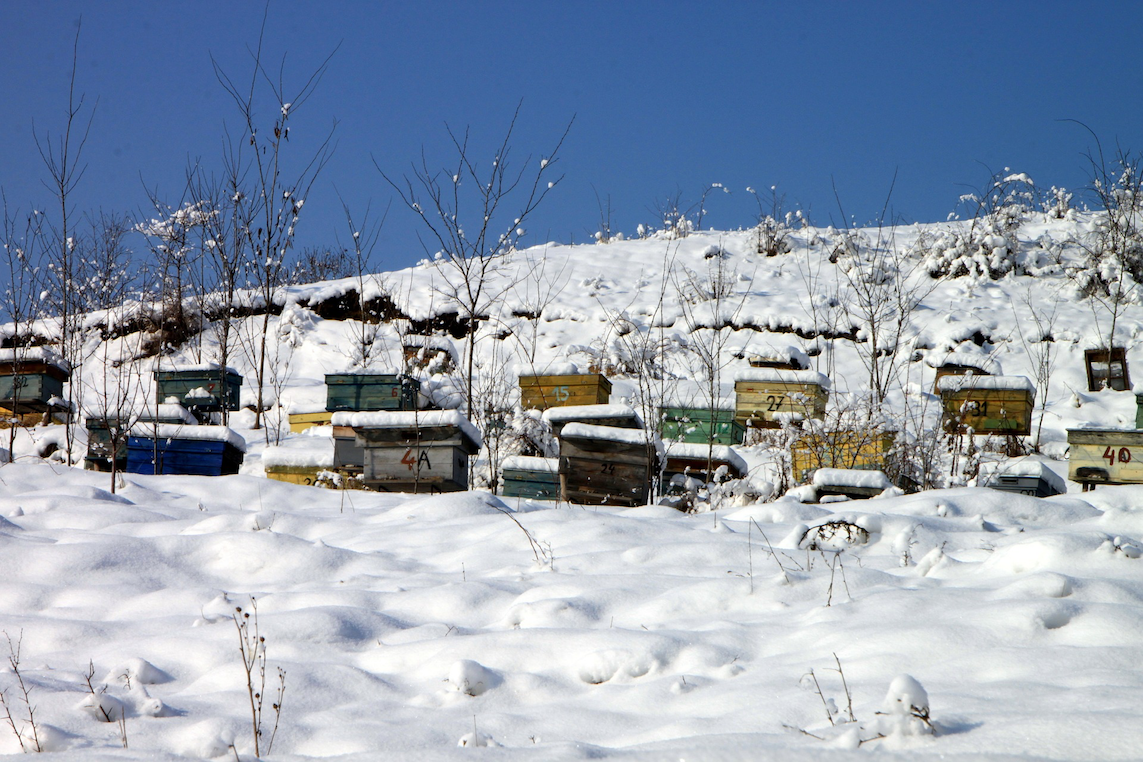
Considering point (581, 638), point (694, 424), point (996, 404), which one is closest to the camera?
point (581, 638)

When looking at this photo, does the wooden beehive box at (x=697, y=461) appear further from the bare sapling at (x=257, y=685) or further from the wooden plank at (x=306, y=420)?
the wooden plank at (x=306, y=420)

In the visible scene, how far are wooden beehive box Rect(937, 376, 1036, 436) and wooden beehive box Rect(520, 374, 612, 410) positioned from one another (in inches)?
179

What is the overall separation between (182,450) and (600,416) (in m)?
4.18

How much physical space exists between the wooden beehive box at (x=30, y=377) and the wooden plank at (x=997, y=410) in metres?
11.8

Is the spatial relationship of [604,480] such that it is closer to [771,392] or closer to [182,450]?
[182,450]

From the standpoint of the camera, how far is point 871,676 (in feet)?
8.99

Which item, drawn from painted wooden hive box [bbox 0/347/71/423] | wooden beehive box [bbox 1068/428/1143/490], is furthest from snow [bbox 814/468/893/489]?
painted wooden hive box [bbox 0/347/71/423]

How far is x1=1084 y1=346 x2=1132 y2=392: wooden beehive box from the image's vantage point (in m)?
15.4

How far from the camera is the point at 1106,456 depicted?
29.2ft

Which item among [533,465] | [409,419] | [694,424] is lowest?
[533,465]

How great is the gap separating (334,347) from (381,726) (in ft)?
57.5

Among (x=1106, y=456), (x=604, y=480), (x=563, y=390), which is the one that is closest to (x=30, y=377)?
(x=563, y=390)

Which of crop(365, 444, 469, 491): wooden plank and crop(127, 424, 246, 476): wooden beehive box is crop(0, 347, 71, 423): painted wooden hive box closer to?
crop(127, 424, 246, 476): wooden beehive box

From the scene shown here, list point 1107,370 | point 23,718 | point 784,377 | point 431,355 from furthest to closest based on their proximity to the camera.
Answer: point 431,355
point 1107,370
point 784,377
point 23,718
